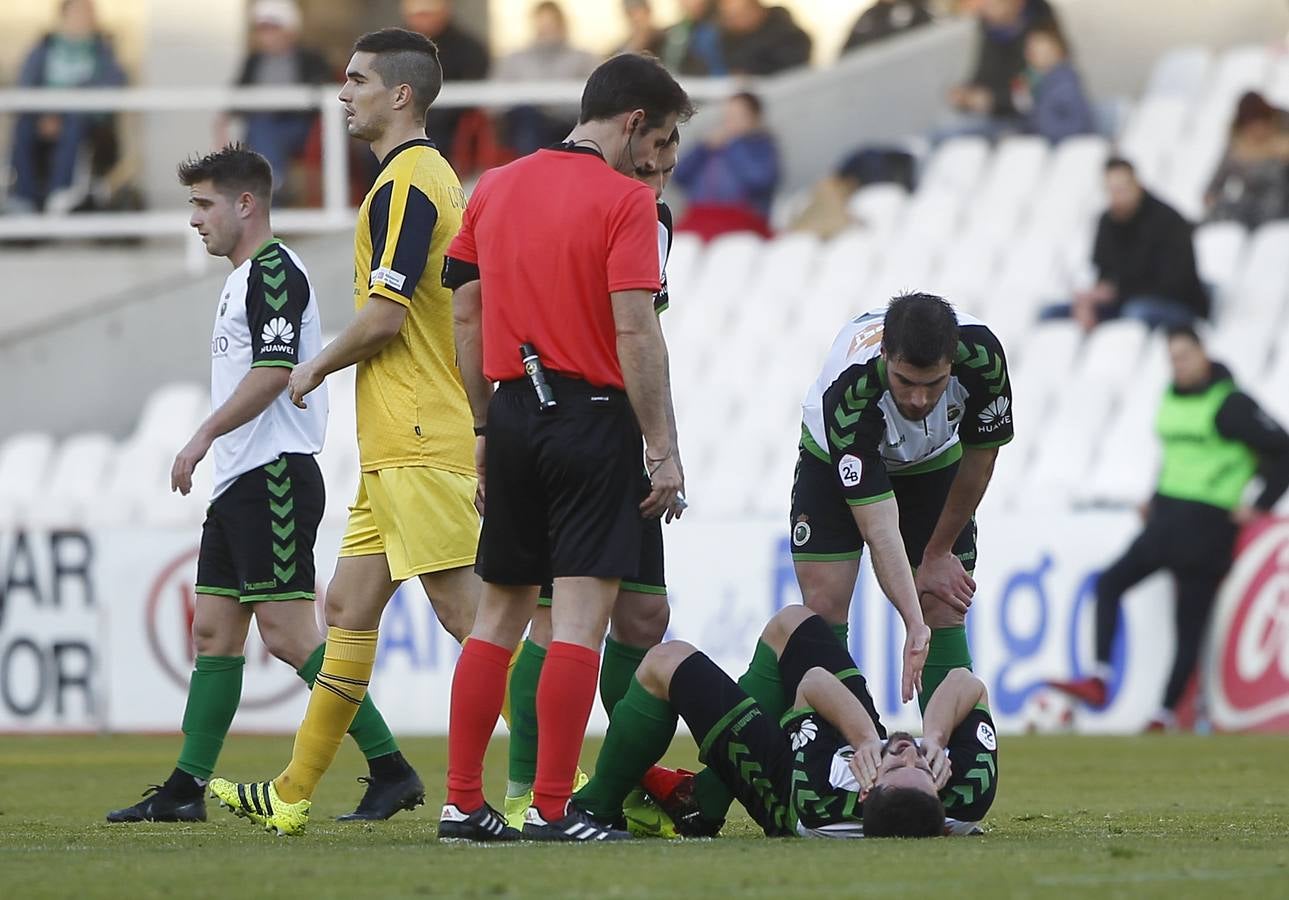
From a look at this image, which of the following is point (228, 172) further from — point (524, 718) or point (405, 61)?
point (524, 718)

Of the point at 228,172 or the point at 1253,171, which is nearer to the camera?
the point at 228,172

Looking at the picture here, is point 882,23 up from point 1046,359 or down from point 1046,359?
up

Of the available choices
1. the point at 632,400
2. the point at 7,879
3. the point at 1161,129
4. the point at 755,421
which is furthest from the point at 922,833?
Answer: the point at 1161,129

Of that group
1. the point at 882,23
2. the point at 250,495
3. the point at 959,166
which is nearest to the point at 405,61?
the point at 250,495

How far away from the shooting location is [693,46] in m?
18.1

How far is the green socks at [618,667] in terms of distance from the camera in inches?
274

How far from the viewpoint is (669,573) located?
44.7 ft

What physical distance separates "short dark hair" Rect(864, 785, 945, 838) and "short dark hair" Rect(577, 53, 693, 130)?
1.88 metres

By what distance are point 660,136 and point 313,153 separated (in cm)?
1180

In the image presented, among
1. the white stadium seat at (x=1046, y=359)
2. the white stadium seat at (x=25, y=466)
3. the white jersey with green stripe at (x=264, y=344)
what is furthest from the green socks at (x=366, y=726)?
the white stadium seat at (x=25, y=466)

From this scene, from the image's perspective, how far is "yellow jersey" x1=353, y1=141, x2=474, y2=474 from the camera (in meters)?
6.82

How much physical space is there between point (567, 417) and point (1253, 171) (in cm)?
986

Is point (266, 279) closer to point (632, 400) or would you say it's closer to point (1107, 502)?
point (632, 400)

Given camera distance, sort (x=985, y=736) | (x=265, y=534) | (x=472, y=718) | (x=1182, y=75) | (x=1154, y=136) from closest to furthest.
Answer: (x=472, y=718) → (x=985, y=736) → (x=265, y=534) → (x=1154, y=136) → (x=1182, y=75)
